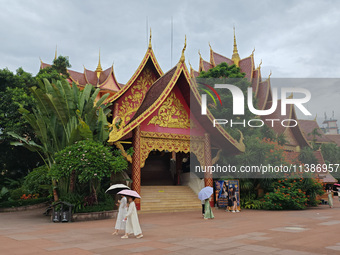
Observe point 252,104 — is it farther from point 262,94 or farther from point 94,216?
point 94,216

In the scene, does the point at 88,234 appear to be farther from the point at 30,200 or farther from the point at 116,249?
the point at 30,200

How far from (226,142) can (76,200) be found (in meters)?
7.70

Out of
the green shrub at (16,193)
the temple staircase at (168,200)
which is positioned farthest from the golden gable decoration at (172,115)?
the green shrub at (16,193)

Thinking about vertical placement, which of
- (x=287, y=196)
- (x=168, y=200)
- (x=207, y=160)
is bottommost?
(x=168, y=200)

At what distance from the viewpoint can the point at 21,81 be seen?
66.7 feet

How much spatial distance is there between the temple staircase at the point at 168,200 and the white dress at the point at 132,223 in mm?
6154

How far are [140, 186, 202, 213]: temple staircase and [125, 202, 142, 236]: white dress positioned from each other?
20.2ft

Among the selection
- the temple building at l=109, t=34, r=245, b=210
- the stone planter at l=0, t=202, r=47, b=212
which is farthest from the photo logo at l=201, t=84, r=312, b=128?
the stone planter at l=0, t=202, r=47, b=212

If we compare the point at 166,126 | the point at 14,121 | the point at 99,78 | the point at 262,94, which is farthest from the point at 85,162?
the point at 262,94

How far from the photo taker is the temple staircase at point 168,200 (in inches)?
543

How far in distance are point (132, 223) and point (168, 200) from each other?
7844 mm

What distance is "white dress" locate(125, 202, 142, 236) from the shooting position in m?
7.00

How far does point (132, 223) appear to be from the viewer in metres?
7.04

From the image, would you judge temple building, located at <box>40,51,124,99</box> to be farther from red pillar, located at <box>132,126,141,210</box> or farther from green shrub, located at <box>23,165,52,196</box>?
green shrub, located at <box>23,165,52,196</box>
